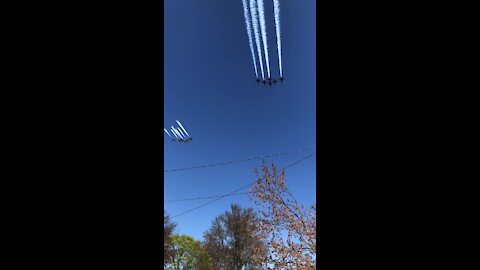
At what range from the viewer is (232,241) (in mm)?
17203

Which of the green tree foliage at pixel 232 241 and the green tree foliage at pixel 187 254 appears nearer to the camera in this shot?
the green tree foliage at pixel 232 241

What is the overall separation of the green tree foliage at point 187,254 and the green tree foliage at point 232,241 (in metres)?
1.53

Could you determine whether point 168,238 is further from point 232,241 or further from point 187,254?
point 232,241

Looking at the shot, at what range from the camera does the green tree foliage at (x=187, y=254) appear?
19.5 m

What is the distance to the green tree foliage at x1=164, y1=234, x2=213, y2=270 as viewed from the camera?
64.1ft

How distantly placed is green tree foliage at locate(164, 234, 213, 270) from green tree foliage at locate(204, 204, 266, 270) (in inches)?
60.4

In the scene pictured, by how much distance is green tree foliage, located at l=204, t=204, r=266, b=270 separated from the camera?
54.3ft

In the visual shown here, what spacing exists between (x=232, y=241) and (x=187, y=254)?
20.5ft

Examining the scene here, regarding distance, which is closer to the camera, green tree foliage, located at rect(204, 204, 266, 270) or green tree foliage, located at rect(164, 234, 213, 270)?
green tree foliage, located at rect(204, 204, 266, 270)
